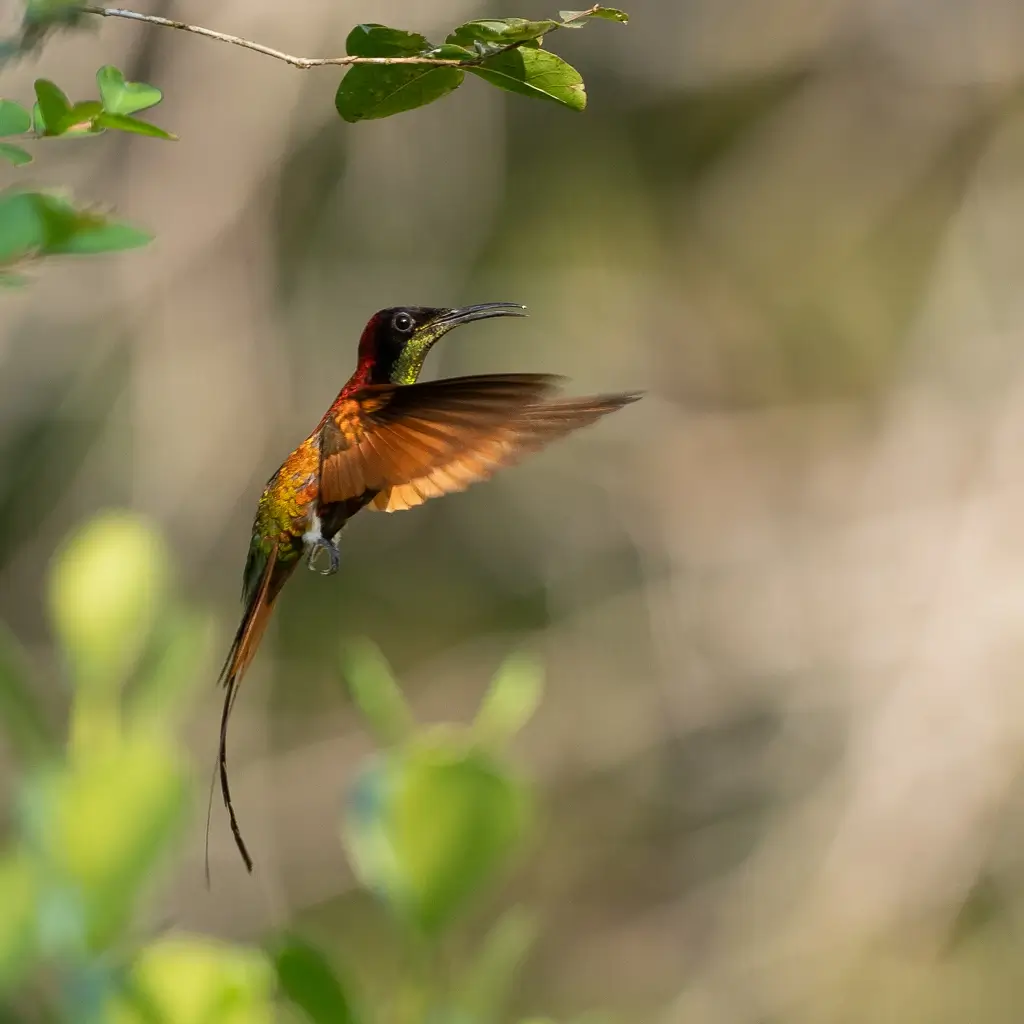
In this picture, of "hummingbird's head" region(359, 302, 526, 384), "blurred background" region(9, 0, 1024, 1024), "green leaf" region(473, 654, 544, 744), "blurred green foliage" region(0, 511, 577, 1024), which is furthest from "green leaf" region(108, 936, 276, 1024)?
"blurred background" region(9, 0, 1024, 1024)

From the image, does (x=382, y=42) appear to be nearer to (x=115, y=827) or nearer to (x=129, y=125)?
(x=129, y=125)

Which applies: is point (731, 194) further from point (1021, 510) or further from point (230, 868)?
point (230, 868)

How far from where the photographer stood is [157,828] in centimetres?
46

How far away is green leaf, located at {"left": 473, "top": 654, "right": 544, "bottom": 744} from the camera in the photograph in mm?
518

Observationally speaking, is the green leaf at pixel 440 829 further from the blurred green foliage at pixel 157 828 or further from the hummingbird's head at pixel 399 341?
the hummingbird's head at pixel 399 341

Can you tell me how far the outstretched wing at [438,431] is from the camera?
51 cm

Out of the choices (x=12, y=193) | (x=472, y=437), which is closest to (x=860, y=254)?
(x=472, y=437)

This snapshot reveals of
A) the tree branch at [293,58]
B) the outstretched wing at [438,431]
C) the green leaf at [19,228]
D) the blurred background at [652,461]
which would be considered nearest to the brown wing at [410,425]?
the outstretched wing at [438,431]

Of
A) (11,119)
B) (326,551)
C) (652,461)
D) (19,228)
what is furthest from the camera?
(652,461)

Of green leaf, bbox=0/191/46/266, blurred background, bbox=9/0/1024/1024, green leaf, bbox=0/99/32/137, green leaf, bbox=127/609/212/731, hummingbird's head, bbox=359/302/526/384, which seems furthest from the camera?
blurred background, bbox=9/0/1024/1024

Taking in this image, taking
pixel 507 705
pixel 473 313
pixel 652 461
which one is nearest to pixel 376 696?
pixel 507 705

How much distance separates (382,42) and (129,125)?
0.41ft

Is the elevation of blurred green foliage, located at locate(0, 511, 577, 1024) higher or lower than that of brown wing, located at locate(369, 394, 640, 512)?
lower

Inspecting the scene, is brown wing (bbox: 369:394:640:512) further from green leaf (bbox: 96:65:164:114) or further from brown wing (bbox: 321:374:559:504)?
green leaf (bbox: 96:65:164:114)
